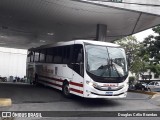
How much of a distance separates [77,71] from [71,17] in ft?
27.3

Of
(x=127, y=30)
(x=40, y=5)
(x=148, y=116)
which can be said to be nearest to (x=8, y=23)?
(x=40, y=5)

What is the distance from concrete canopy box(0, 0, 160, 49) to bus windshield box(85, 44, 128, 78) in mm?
3951

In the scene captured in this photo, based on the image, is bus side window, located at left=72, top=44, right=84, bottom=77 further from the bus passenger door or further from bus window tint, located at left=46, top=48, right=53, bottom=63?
bus window tint, located at left=46, top=48, right=53, bottom=63

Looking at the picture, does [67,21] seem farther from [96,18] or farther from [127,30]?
[127,30]

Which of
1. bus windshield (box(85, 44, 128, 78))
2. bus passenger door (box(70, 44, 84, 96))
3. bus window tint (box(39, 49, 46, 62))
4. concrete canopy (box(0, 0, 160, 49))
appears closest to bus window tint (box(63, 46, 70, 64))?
bus passenger door (box(70, 44, 84, 96))

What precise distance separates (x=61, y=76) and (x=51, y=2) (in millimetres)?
4798

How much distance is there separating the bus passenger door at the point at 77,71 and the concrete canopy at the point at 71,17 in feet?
12.1

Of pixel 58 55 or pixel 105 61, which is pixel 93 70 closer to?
pixel 105 61

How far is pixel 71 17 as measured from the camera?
20531 mm

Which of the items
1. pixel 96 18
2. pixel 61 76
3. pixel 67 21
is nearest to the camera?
pixel 61 76

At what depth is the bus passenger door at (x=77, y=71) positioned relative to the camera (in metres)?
12.7

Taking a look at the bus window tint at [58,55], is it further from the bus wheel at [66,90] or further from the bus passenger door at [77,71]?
the bus passenger door at [77,71]

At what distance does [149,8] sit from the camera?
55.4 feet

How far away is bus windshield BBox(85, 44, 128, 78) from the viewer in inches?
487
